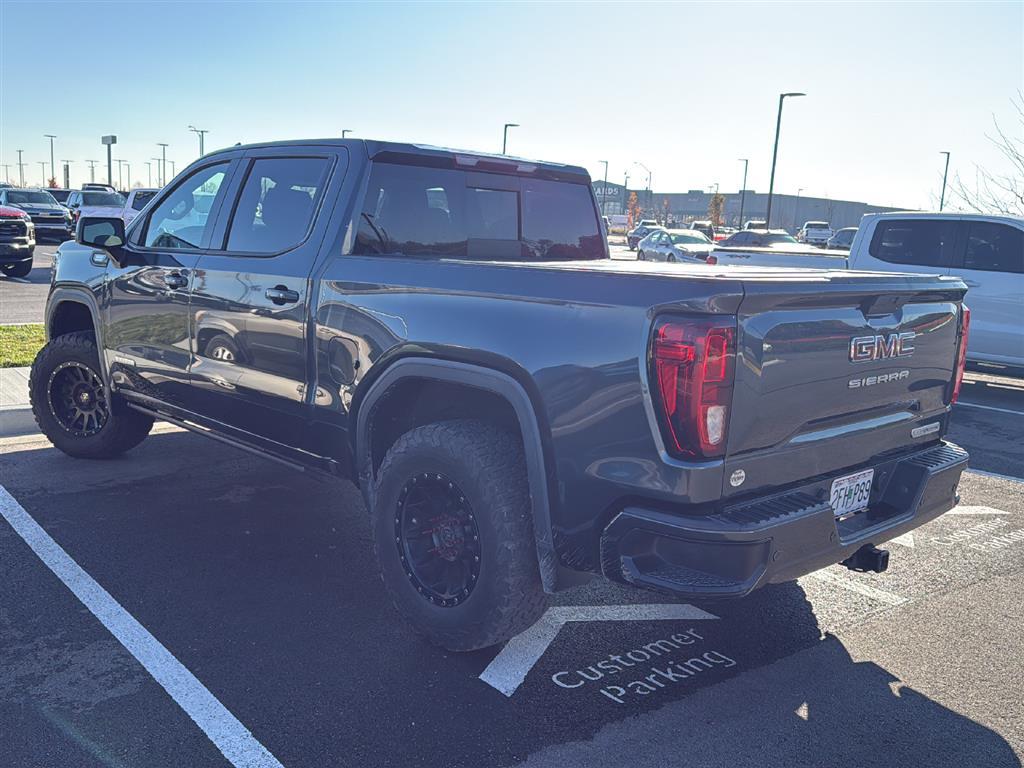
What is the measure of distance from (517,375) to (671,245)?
26029 millimetres

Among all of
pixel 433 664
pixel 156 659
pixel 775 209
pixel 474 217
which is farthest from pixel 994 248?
pixel 775 209

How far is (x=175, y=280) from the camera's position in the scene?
15.4 ft

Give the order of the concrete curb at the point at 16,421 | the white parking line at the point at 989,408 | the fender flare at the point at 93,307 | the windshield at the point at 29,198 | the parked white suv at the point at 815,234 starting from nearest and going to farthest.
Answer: the fender flare at the point at 93,307, the concrete curb at the point at 16,421, the white parking line at the point at 989,408, the windshield at the point at 29,198, the parked white suv at the point at 815,234

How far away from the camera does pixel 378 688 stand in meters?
3.26

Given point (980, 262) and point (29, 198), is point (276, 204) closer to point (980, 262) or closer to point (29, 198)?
point (980, 262)

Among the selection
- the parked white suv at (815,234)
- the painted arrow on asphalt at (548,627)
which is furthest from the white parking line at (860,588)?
the parked white suv at (815,234)

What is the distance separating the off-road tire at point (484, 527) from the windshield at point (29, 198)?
2729cm

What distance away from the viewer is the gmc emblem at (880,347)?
3.16 m

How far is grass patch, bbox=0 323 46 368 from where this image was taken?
8070 mm

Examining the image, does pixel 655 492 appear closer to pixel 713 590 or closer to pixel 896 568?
pixel 713 590

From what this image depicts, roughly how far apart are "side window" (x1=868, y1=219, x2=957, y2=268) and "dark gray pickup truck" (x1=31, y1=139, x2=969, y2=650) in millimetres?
6562

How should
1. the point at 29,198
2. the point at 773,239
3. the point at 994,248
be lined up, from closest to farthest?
the point at 994,248 < the point at 29,198 < the point at 773,239

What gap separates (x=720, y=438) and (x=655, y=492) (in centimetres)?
26

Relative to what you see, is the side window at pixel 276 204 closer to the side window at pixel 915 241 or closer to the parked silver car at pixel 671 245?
the side window at pixel 915 241
